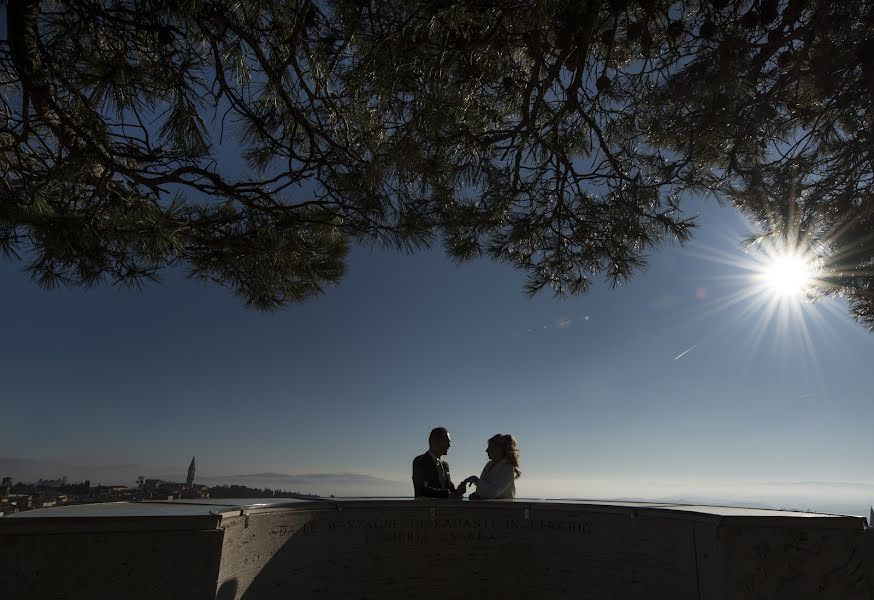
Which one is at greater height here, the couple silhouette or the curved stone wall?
the couple silhouette

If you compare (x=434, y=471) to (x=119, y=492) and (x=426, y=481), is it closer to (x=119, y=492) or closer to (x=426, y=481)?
(x=426, y=481)

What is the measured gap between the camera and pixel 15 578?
3.04m

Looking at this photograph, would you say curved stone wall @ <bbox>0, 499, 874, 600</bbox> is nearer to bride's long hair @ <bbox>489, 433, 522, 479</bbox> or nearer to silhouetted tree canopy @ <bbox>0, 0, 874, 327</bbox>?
bride's long hair @ <bbox>489, 433, 522, 479</bbox>

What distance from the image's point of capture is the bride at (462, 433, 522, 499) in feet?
17.2

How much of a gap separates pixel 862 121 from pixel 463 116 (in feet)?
11.4

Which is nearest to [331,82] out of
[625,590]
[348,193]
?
[348,193]

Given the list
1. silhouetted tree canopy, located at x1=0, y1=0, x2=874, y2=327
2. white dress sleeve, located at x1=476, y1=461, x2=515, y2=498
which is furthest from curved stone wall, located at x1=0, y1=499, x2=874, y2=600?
silhouetted tree canopy, located at x1=0, y1=0, x2=874, y2=327

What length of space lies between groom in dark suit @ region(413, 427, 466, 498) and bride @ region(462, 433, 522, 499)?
29 cm

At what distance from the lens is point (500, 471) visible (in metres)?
5.29

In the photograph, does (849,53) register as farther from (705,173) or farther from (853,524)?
(853,524)

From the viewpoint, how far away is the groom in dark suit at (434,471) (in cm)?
542

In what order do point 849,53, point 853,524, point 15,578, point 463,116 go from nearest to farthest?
point 15,578 → point 853,524 → point 849,53 → point 463,116

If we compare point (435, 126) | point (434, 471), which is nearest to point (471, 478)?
point (434, 471)

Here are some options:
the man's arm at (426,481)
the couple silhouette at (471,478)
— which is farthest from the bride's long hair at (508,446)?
the man's arm at (426,481)
